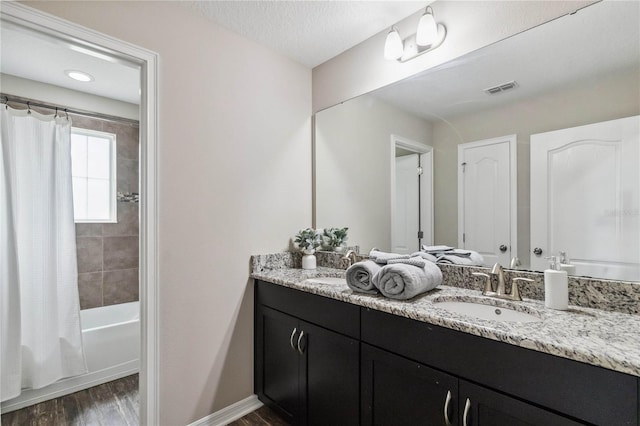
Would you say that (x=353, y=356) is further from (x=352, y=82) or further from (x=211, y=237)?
(x=352, y=82)

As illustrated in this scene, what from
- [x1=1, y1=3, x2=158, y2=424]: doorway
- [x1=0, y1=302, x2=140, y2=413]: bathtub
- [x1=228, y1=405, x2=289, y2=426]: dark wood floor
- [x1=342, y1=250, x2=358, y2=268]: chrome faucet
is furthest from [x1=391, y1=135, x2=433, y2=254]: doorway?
[x1=0, y1=302, x2=140, y2=413]: bathtub

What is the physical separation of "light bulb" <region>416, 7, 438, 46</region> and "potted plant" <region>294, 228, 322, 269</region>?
1.32m

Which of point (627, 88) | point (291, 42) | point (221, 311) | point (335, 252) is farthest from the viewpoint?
point (335, 252)

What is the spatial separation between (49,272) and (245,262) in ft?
4.93

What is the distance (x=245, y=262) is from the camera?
192cm

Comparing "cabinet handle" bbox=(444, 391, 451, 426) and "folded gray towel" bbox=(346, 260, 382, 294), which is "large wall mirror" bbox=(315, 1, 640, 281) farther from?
"cabinet handle" bbox=(444, 391, 451, 426)

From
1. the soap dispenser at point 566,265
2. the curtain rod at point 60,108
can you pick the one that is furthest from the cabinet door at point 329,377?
the curtain rod at point 60,108

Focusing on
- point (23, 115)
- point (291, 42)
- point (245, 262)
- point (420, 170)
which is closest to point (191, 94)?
point (291, 42)

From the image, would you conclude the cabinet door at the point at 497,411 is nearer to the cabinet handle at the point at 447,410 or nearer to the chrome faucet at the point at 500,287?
the cabinet handle at the point at 447,410

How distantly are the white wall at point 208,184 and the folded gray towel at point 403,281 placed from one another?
37.7 inches

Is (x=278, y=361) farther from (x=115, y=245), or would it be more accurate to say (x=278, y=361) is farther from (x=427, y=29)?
(x=115, y=245)

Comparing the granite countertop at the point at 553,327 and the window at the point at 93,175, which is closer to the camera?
the granite countertop at the point at 553,327

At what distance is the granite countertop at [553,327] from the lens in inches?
29.9

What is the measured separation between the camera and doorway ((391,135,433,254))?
1.72 metres
